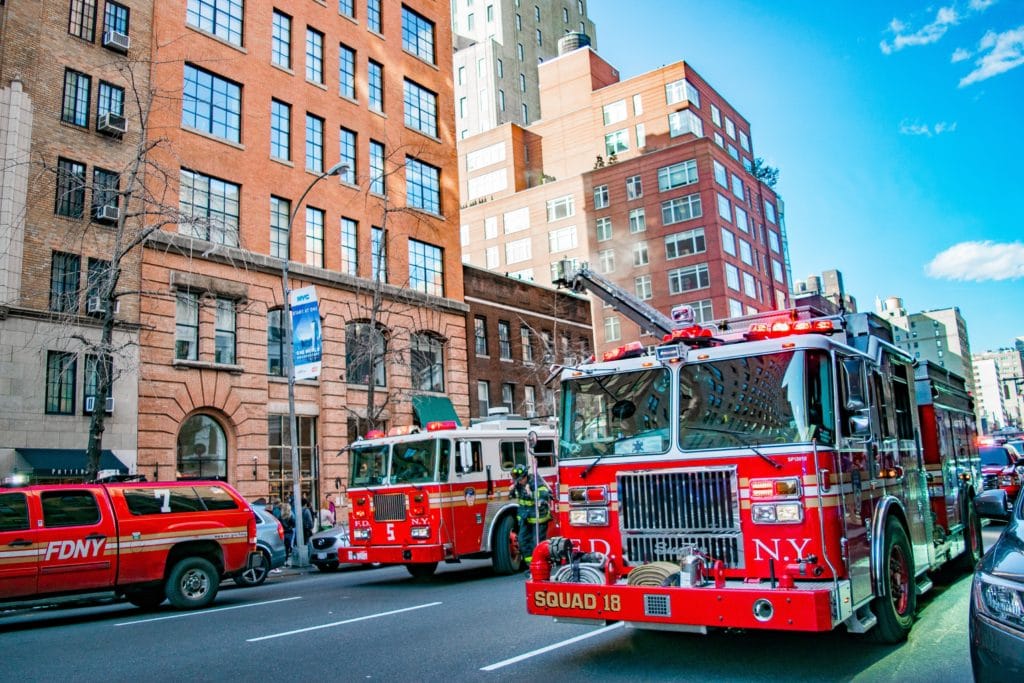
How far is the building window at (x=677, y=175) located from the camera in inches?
2318

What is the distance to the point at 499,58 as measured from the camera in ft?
264

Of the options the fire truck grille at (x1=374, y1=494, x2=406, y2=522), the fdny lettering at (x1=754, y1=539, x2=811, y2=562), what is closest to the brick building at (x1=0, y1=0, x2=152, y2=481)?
the fire truck grille at (x1=374, y1=494, x2=406, y2=522)

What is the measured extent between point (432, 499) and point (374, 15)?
2598 cm

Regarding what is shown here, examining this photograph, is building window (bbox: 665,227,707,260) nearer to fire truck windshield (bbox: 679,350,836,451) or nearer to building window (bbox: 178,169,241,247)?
building window (bbox: 178,169,241,247)

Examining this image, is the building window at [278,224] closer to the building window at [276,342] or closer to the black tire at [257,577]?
the building window at [276,342]

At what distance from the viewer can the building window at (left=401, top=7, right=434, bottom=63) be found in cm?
3528

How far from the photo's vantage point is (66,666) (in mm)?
8148

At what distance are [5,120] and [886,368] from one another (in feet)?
71.1

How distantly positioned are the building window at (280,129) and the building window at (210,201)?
2645 millimetres

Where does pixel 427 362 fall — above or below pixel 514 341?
below

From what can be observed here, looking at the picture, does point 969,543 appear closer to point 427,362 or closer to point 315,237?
point 315,237

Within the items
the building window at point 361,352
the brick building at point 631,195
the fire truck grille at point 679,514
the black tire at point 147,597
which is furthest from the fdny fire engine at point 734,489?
the brick building at point 631,195

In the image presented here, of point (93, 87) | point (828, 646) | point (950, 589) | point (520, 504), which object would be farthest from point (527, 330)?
point (828, 646)

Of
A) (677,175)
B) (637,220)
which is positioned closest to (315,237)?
(637,220)
